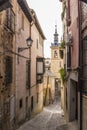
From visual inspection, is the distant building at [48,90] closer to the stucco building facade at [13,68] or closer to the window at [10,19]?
the stucco building facade at [13,68]

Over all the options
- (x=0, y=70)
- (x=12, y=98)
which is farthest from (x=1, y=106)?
(x=12, y=98)

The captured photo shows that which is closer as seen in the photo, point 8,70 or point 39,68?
point 8,70

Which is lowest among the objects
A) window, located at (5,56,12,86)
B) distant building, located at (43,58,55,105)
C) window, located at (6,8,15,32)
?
distant building, located at (43,58,55,105)

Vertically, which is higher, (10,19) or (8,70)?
(10,19)

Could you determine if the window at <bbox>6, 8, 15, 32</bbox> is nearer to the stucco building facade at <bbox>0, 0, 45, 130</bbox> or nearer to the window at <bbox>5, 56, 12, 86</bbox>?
the stucco building facade at <bbox>0, 0, 45, 130</bbox>

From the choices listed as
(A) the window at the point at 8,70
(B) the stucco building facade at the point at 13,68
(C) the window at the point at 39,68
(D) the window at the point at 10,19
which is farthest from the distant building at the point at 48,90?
(A) the window at the point at 8,70

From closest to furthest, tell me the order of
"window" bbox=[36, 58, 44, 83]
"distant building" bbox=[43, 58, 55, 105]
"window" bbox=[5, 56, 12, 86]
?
"window" bbox=[5, 56, 12, 86], "window" bbox=[36, 58, 44, 83], "distant building" bbox=[43, 58, 55, 105]

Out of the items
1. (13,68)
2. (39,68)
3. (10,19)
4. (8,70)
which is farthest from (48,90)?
(10,19)

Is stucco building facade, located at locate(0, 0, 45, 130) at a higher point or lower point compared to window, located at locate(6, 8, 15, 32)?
lower

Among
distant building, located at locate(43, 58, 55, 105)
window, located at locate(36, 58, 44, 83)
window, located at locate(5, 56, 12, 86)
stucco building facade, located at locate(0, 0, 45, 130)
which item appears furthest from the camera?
distant building, located at locate(43, 58, 55, 105)

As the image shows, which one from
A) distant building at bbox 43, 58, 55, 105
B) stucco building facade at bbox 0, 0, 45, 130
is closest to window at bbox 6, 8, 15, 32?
stucco building facade at bbox 0, 0, 45, 130

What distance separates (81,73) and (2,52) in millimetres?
4134

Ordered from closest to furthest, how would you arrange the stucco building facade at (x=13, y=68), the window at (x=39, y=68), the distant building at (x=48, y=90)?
the stucco building facade at (x=13, y=68)
the window at (x=39, y=68)
the distant building at (x=48, y=90)

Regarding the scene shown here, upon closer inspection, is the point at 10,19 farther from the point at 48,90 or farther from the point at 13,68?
the point at 48,90
